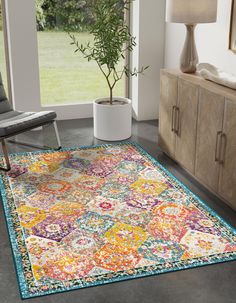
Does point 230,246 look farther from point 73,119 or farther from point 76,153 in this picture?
point 73,119

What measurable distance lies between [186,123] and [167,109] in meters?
0.35

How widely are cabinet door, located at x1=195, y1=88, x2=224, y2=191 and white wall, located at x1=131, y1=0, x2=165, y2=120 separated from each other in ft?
5.38

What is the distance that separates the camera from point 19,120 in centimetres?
388

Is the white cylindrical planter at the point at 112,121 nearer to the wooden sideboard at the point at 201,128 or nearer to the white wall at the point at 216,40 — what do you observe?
the wooden sideboard at the point at 201,128

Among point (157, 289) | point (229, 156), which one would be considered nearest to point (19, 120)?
point (229, 156)

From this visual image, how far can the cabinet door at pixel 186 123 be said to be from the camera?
3.47 m

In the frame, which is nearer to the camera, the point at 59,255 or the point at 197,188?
the point at 59,255

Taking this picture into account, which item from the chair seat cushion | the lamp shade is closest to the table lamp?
the lamp shade

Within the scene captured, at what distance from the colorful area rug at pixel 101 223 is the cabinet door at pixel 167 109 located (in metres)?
0.19

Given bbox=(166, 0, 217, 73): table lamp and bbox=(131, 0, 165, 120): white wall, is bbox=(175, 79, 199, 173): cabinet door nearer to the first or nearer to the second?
bbox=(166, 0, 217, 73): table lamp

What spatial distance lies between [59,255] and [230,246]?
0.97 m

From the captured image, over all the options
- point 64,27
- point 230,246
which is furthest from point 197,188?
point 64,27

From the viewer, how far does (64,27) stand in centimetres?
487

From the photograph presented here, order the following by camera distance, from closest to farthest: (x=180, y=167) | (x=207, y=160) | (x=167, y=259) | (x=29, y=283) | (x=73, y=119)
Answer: (x=29, y=283) < (x=167, y=259) < (x=207, y=160) < (x=180, y=167) < (x=73, y=119)
